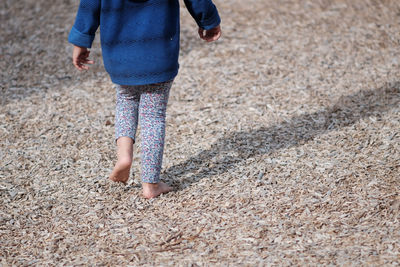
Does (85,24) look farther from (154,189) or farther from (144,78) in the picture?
(154,189)

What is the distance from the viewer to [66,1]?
308 inches

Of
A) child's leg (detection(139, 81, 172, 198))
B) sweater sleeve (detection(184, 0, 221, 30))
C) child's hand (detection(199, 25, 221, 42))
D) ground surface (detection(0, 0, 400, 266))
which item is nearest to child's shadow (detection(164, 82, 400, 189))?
ground surface (detection(0, 0, 400, 266))

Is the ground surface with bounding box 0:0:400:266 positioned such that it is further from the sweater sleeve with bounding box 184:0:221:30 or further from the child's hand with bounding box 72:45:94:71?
the sweater sleeve with bounding box 184:0:221:30

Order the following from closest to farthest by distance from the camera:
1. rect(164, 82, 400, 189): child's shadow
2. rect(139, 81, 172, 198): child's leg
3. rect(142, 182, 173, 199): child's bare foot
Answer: rect(139, 81, 172, 198): child's leg < rect(142, 182, 173, 199): child's bare foot < rect(164, 82, 400, 189): child's shadow

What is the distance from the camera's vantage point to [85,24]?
3.11 m

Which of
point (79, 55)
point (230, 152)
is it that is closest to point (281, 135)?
point (230, 152)

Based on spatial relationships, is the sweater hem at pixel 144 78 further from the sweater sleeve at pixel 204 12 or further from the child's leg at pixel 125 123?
the sweater sleeve at pixel 204 12

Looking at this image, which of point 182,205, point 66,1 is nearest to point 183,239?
point 182,205

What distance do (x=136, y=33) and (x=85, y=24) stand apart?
0.30 m

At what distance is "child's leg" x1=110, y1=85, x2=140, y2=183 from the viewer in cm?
333

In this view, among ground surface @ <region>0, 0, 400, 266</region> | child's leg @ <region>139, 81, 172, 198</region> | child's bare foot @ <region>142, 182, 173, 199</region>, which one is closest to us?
ground surface @ <region>0, 0, 400, 266</region>

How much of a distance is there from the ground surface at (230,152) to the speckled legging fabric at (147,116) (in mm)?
321

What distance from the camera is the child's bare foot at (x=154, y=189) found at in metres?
3.49

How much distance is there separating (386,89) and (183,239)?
2.89 meters
